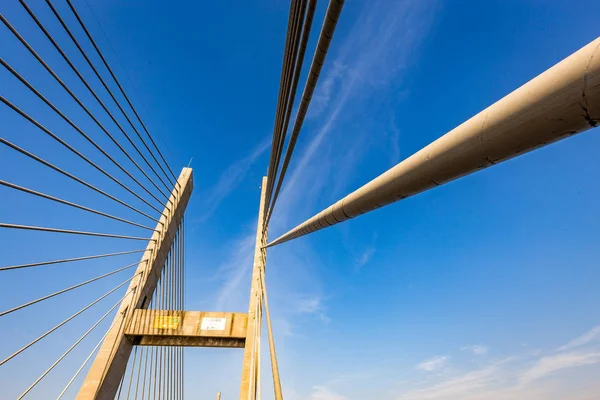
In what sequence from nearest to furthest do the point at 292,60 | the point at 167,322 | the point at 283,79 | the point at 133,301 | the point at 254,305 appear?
the point at 292,60 < the point at 283,79 < the point at 133,301 < the point at 167,322 < the point at 254,305

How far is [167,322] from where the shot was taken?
41.9 feet

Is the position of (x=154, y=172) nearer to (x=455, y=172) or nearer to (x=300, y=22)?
(x=300, y=22)

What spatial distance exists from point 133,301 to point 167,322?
1.83 meters

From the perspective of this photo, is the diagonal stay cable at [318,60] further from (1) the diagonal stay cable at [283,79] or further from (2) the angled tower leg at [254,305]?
(2) the angled tower leg at [254,305]

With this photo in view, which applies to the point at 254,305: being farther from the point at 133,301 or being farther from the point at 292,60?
the point at 292,60

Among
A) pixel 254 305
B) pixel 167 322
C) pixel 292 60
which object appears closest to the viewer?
pixel 292 60

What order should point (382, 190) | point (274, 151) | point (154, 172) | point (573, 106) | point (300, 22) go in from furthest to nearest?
point (154, 172) → point (274, 151) → point (300, 22) → point (382, 190) → point (573, 106)

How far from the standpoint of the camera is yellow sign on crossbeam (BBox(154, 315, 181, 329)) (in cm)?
1240

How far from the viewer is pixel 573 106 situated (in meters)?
0.97

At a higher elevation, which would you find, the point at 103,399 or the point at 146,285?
the point at 146,285

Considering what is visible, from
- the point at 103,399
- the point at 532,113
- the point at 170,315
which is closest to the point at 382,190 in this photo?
the point at 532,113

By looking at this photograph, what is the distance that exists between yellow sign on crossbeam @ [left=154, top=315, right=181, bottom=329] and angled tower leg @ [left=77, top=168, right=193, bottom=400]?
84cm

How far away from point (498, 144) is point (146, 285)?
13.6 m

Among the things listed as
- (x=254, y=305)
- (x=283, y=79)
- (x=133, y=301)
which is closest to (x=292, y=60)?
(x=283, y=79)
